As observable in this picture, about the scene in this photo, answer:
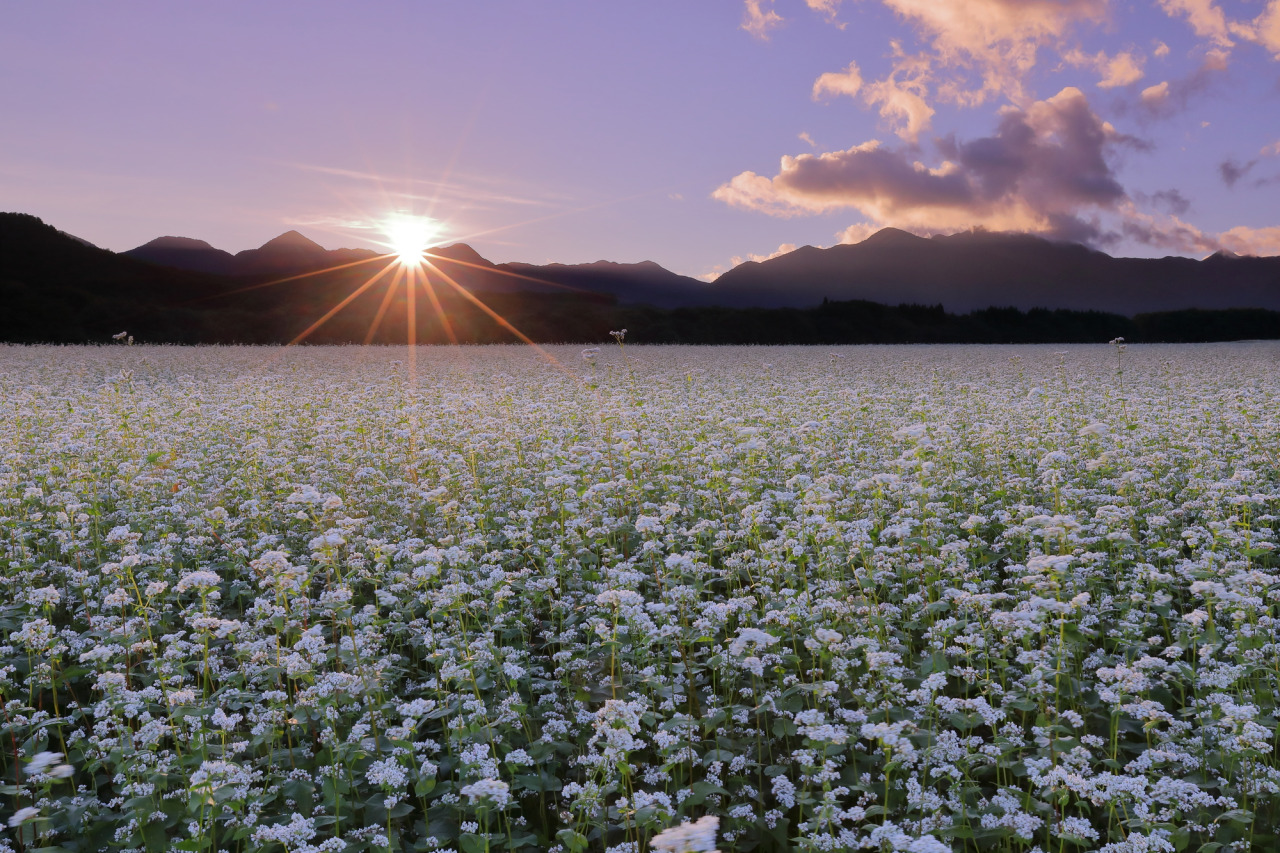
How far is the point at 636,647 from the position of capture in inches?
201

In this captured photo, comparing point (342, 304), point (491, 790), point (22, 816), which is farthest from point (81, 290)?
point (491, 790)

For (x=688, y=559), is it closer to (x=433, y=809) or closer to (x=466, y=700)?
(x=466, y=700)

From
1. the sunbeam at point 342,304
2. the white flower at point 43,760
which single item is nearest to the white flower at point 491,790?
the white flower at point 43,760

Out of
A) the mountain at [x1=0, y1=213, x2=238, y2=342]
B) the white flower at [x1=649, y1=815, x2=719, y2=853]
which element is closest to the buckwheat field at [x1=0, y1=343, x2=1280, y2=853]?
the white flower at [x1=649, y1=815, x2=719, y2=853]

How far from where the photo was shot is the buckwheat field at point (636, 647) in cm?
401

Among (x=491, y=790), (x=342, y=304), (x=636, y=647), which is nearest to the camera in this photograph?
(x=491, y=790)

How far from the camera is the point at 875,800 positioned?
4309mm

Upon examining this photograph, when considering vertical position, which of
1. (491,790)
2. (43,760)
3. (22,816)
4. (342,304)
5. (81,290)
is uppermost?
(81,290)

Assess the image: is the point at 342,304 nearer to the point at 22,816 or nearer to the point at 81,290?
the point at 81,290

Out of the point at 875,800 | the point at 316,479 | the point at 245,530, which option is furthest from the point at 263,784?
the point at 316,479

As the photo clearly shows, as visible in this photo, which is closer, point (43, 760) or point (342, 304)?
point (43, 760)

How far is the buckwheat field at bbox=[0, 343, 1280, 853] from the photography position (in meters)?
4.01

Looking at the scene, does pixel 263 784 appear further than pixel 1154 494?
No

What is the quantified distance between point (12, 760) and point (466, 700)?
3.34 meters
